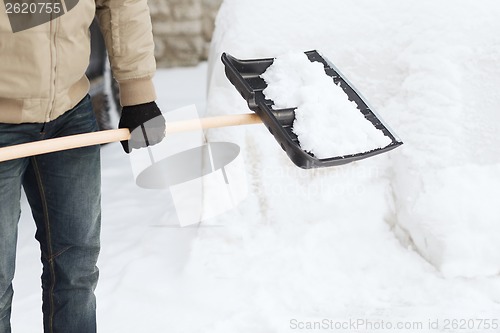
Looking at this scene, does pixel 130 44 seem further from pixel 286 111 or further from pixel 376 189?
pixel 376 189

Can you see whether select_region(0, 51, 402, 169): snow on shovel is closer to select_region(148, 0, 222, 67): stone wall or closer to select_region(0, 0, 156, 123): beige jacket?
select_region(0, 0, 156, 123): beige jacket

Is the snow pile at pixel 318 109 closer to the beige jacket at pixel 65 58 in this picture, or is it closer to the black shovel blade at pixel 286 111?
the black shovel blade at pixel 286 111

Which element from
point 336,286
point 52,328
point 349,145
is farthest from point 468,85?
point 52,328

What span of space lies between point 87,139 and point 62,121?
0.10 m

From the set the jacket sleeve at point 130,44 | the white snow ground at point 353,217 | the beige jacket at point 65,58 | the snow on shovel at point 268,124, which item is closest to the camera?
the beige jacket at point 65,58

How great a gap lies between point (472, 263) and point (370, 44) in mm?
1003

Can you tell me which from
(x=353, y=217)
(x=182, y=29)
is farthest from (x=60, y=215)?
(x=182, y=29)

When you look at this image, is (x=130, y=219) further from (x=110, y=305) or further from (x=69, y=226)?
(x=69, y=226)

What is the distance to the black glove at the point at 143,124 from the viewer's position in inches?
62.9

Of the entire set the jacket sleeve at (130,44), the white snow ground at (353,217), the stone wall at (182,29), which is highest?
the jacket sleeve at (130,44)

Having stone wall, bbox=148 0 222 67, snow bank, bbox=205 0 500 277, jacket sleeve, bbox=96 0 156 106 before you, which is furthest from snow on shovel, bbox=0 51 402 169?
stone wall, bbox=148 0 222 67

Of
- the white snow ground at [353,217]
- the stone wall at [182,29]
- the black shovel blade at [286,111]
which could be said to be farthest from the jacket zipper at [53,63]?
the stone wall at [182,29]

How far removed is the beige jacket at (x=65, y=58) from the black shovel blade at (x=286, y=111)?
0.27 meters

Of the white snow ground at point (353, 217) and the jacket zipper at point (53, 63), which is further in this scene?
the white snow ground at point (353, 217)
